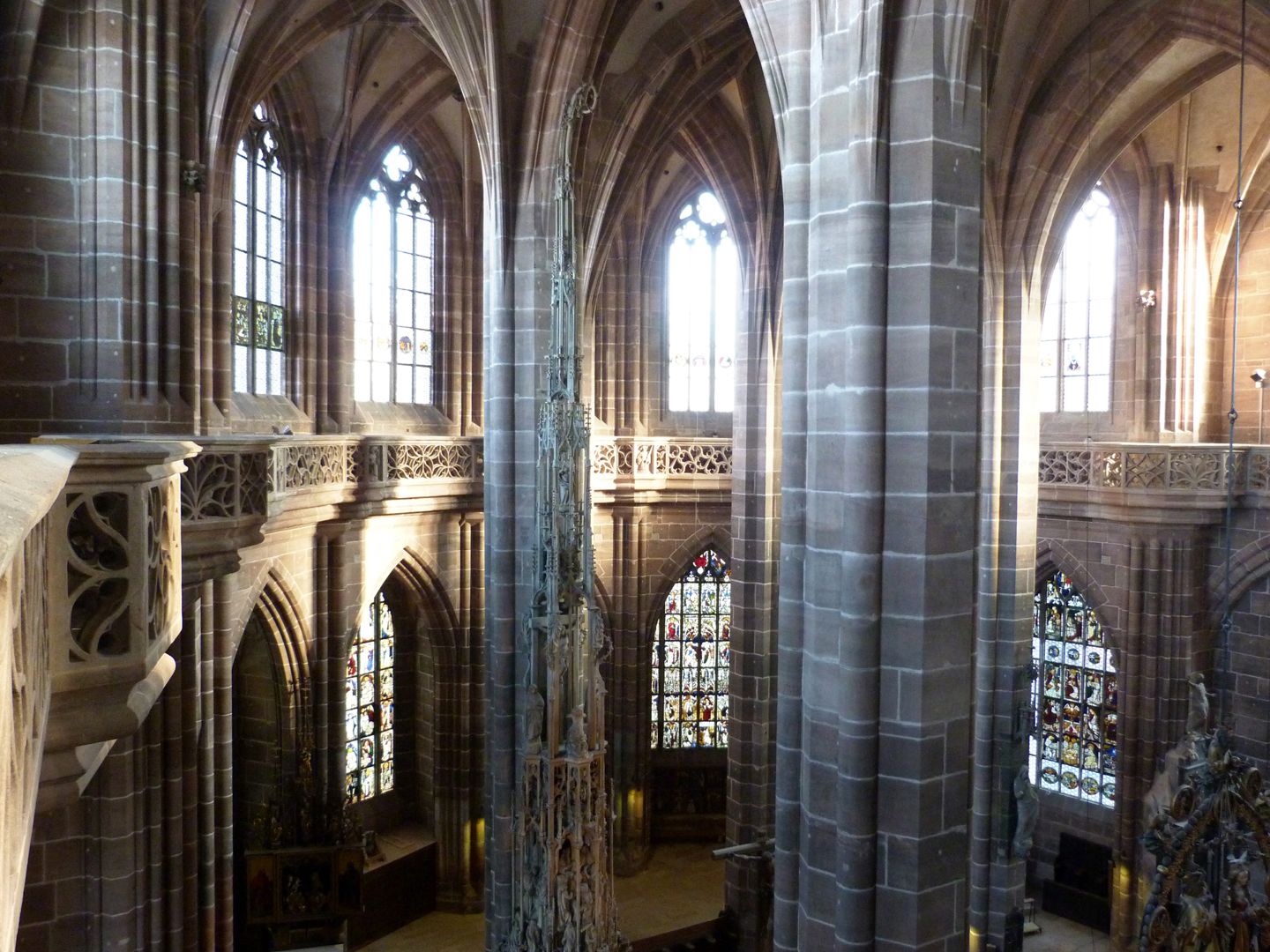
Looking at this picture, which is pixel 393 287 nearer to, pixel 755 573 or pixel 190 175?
pixel 755 573

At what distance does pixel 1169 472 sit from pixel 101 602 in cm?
1508

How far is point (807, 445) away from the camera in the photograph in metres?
7.57

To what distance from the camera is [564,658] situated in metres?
10.8

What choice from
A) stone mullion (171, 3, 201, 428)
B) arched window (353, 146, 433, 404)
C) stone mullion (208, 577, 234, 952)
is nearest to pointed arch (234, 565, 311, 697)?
stone mullion (208, 577, 234, 952)

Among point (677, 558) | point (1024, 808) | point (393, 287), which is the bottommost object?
point (1024, 808)

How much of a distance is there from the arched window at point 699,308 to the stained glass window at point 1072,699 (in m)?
7.05

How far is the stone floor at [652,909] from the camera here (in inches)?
623

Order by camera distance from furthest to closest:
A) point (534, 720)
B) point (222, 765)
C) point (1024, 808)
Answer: point (1024, 808) < point (222, 765) < point (534, 720)

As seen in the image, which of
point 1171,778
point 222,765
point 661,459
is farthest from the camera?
point 661,459

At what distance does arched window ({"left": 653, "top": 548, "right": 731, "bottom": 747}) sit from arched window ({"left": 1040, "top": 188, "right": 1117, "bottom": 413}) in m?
6.86

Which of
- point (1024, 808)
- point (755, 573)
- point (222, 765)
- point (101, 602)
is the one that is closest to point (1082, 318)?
point (755, 573)

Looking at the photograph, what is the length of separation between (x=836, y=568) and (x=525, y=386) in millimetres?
6380

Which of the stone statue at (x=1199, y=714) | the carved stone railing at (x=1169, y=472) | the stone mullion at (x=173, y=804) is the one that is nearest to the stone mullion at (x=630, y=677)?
the carved stone railing at (x=1169, y=472)

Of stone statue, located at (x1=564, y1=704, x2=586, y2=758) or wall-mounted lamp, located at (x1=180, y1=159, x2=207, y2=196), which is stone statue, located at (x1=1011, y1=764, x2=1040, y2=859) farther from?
wall-mounted lamp, located at (x1=180, y1=159, x2=207, y2=196)
